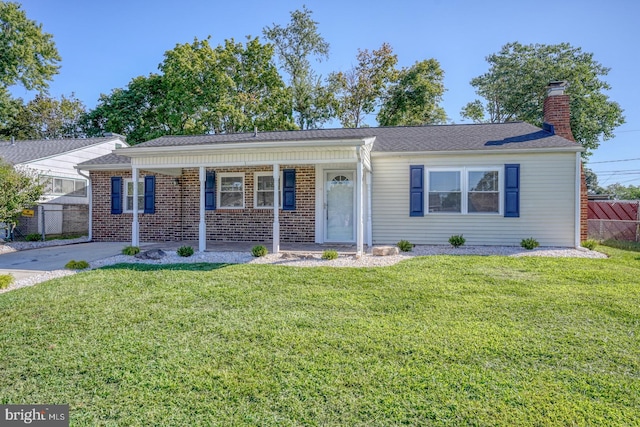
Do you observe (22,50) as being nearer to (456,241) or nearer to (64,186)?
(64,186)

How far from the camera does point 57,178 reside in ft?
50.8

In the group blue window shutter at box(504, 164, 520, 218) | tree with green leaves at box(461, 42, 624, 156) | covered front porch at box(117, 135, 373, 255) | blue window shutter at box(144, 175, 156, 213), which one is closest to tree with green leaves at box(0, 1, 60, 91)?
covered front porch at box(117, 135, 373, 255)

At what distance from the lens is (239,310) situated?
459 cm

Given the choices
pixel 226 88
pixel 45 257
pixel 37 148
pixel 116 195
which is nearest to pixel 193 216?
pixel 116 195

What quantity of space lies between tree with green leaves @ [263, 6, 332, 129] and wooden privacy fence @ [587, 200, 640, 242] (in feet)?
53.0

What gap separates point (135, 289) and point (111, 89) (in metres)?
26.8

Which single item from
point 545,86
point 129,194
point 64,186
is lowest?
point 129,194

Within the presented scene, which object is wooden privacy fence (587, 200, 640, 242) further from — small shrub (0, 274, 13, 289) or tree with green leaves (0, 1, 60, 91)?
tree with green leaves (0, 1, 60, 91)

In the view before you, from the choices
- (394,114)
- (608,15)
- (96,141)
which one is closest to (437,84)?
(394,114)

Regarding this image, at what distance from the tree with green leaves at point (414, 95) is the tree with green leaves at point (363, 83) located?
2.14ft

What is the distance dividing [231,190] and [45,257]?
511 centimetres

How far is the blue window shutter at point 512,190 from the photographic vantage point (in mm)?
9484

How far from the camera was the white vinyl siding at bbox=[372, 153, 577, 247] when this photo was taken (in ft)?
30.9

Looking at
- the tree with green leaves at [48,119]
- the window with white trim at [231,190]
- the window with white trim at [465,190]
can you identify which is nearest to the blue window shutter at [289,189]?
the window with white trim at [231,190]
